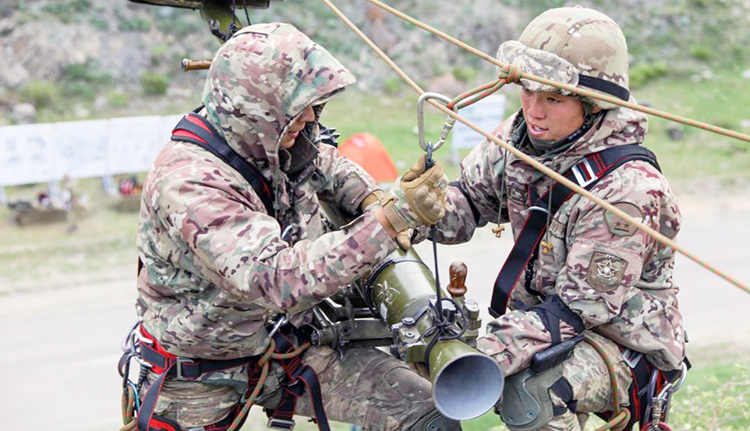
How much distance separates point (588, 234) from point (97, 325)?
9.09 meters

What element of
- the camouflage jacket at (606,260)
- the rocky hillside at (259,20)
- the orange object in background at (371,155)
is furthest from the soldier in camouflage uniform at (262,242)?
the rocky hillside at (259,20)

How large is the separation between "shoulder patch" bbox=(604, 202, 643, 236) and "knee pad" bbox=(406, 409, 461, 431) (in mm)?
1331

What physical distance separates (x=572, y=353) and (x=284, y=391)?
1.62m

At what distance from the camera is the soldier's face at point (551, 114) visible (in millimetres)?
4441

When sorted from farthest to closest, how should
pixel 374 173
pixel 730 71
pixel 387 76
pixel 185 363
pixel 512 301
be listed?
pixel 730 71, pixel 387 76, pixel 374 173, pixel 512 301, pixel 185 363

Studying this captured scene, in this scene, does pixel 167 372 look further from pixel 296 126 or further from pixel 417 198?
pixel 417 198

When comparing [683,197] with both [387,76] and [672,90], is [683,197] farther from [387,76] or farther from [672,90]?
[387,76]

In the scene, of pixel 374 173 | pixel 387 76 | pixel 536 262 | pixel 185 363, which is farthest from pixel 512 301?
pixel 387 76

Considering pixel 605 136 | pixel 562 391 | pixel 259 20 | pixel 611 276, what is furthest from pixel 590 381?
pixel 259 20

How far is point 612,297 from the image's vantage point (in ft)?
14.2

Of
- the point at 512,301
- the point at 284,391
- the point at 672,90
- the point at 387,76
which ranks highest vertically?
the point at 512,301

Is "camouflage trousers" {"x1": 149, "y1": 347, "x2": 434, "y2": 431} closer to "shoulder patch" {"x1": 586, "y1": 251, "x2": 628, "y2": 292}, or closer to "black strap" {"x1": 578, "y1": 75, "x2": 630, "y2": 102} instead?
"shoulder patch" {"x1": 586, "y1": 251, "x2": 628, "y2": 292}

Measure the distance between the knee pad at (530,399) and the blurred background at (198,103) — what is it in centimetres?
338

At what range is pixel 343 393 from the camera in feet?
16.5
